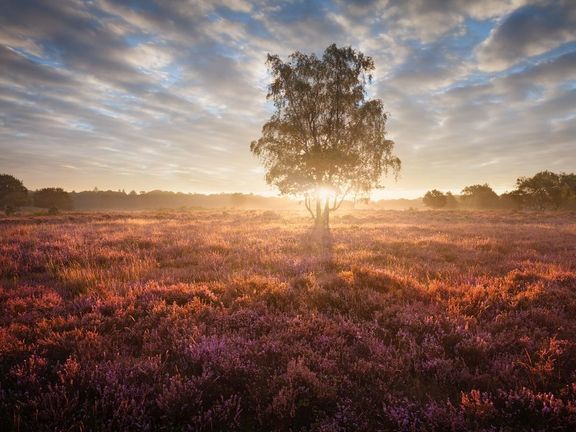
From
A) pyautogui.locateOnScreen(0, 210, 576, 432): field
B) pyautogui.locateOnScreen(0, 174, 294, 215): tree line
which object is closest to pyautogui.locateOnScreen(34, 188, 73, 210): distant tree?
pyautogui.locateOnScreen(0, 174, 294, 215): tree line

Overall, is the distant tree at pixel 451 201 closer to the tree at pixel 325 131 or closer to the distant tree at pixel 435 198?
the distant tree at pixel 435 198

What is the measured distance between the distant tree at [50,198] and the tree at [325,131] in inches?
3530

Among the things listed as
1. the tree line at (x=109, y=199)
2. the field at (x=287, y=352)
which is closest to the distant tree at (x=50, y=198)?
the tree line at (x=109, y=199)

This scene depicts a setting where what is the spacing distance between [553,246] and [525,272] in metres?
7.61

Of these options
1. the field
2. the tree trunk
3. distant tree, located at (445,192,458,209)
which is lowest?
the field

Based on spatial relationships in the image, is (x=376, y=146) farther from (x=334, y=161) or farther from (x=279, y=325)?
(x=279, y=325)

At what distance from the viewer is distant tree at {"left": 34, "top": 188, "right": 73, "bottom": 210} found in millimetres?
90500

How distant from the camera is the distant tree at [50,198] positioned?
9050 cm

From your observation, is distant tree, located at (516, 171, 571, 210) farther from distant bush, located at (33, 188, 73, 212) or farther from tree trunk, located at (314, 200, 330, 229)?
distant bush, located at (33, 188, 73, 212)

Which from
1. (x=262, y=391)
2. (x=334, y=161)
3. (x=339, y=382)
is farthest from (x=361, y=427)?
(x=334, y=161)

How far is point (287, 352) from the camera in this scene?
4453 millimetres

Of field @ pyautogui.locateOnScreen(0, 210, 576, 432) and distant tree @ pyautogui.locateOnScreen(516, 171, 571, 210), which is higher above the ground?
distant tree @ pyautogui.locateOnScreen(516, 171, 571, 210)

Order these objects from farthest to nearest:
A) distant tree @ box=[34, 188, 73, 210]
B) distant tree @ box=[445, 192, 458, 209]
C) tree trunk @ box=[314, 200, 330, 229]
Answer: distant tree @ box=[445, 192, 458, 209] → distant tree @ box=[34, 188, 73, 210] → tree trunk @ box=[314, 200, 330, 229]

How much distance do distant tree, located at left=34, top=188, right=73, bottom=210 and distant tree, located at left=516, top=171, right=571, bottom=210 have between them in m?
132
